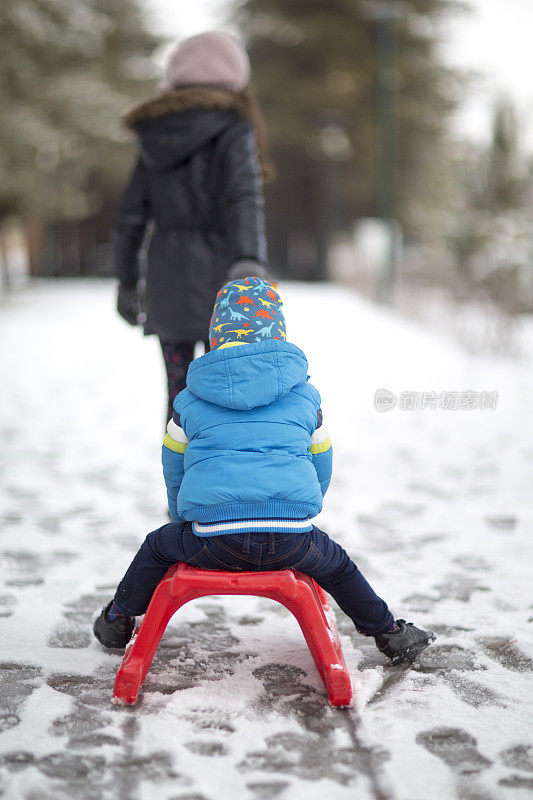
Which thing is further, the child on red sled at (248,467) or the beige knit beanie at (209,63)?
the beige knit beanie at (209,63)

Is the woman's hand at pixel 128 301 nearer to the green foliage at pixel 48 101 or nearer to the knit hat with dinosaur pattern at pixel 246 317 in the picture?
the knit hat with dinosaur pattern at pixel 246 317

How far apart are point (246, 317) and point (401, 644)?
1143mm

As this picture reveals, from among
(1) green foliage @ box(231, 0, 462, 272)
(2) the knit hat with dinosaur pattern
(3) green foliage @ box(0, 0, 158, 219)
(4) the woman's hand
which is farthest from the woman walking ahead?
(1) green foliage @ box(231, 0, 462, 272)

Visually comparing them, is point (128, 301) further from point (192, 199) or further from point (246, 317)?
point (246, 317)

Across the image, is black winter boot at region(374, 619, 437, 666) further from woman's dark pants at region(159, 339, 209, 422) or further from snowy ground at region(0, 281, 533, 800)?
woman's dark pants at region(159, 339, 209, 422)

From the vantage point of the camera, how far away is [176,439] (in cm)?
271

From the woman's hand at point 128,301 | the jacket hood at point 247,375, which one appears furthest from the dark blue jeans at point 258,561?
the woman's hand at point 128,301

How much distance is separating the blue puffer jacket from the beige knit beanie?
176 cm

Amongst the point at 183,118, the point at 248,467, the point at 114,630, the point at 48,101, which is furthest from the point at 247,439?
the point at 48,101

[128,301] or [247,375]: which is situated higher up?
[247,375]

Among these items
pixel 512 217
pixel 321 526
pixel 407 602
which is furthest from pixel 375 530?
pixel 512 217

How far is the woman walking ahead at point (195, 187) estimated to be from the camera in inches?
147

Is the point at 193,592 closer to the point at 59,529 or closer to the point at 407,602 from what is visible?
the point at 407,602

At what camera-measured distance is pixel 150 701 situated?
253 centimetres
